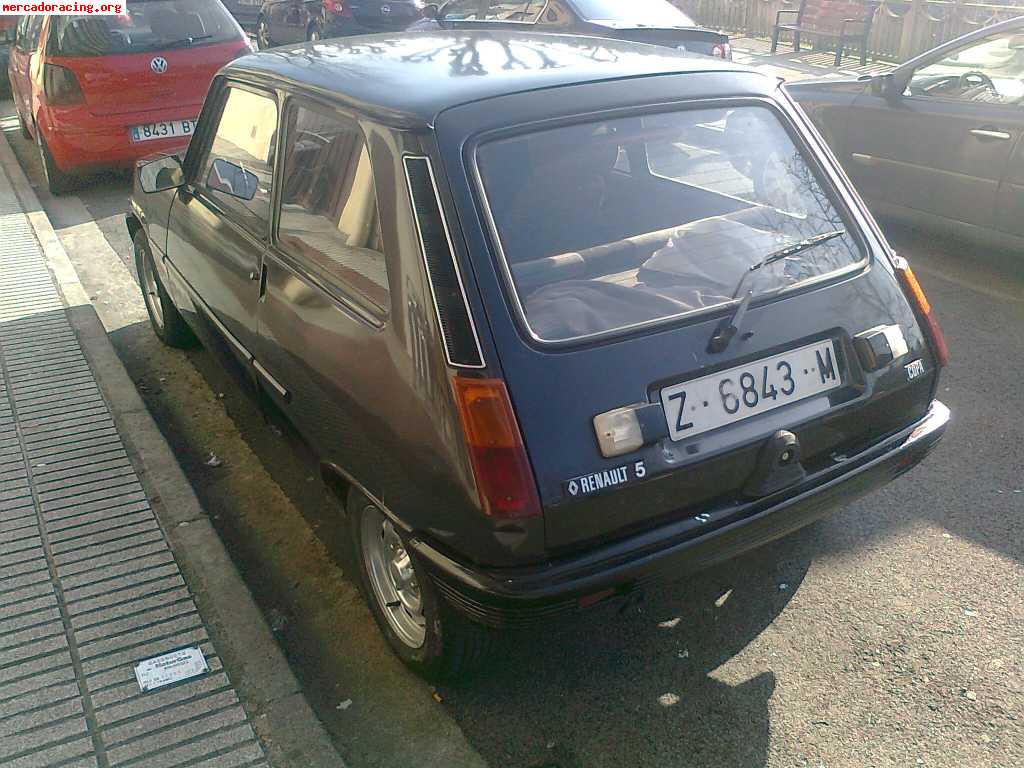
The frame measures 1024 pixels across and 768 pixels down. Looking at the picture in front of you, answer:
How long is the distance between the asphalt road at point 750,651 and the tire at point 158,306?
57.8 inches

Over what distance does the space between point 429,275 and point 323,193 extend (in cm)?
77

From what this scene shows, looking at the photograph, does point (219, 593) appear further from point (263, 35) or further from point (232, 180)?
point (263, 35)

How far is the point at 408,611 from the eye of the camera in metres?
3.01

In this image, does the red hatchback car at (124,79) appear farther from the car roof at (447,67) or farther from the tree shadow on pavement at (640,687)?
the tree shadow on pavement at (640,687)

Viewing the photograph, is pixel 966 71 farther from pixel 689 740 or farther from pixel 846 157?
pixel 689 740

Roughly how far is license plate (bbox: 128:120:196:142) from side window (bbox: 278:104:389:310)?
5912 millimetres

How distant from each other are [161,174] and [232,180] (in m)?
0.62

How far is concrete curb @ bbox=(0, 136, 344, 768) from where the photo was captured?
2717mm

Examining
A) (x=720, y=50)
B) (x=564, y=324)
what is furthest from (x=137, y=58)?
(x=564, y=324)

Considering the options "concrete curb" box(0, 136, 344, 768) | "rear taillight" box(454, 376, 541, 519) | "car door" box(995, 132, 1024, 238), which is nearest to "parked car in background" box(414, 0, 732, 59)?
"car door" box(995, 132, 1024, 238)

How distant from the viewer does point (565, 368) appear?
2412 millimetres

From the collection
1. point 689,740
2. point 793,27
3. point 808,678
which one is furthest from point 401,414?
point 793,27

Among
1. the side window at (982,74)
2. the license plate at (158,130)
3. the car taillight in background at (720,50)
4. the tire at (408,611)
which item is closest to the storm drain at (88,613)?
the tire at (408,611)

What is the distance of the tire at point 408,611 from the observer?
8.83 ft
